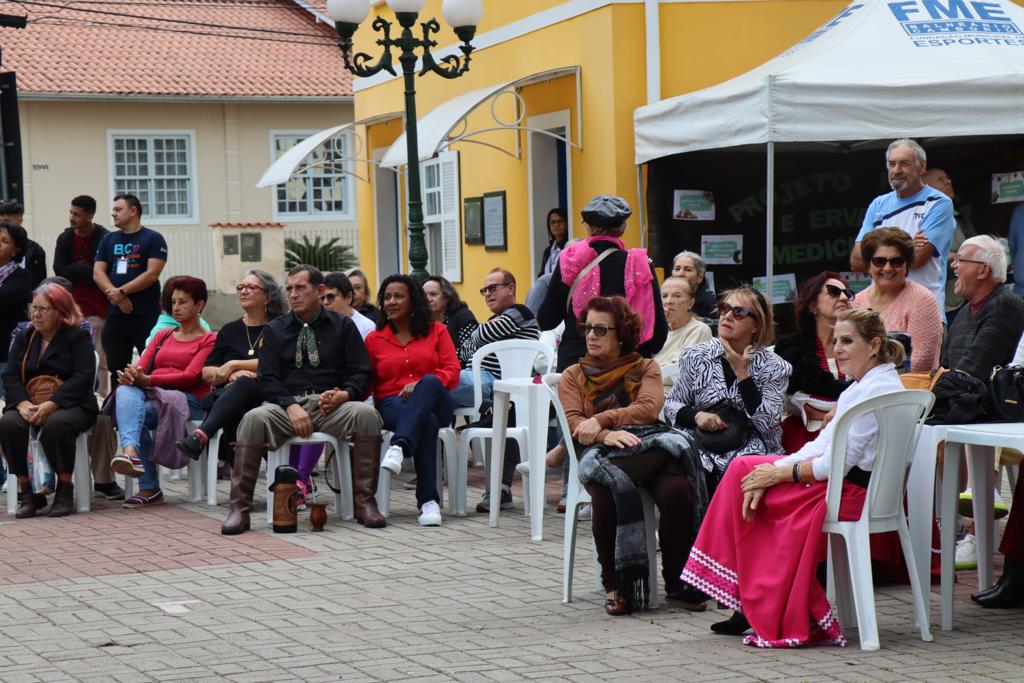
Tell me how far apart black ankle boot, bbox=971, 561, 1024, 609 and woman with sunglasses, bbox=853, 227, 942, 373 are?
3.70ft

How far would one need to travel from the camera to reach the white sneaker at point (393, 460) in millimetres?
8867

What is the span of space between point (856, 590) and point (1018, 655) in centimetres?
60

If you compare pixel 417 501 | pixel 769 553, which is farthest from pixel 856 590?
pixel 417 501

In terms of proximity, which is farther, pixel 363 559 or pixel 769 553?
pixel 363 559

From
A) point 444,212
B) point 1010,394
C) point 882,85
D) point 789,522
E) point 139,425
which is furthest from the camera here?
point 444,212

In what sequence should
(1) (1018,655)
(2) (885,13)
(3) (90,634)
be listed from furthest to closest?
(2) (885,13) → (3) (90,634) → (1) (1018,655)

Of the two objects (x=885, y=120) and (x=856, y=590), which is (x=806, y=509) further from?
(x=885, y=120)

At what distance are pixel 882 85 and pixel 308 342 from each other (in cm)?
424

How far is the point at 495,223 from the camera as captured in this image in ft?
53.7

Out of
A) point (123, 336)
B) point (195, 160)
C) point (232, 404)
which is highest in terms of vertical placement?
point (195, 160)

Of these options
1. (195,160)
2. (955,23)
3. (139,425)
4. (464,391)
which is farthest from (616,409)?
(195,160)

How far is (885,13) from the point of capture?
11.9 m

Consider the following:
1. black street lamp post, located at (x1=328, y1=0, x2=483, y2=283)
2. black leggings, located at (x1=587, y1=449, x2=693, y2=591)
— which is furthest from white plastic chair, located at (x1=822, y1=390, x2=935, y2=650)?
black street lamp post, located at (x1=328, y1=0, x2=483, y2=283)

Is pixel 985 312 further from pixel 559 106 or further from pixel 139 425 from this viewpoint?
pixel 559 106
